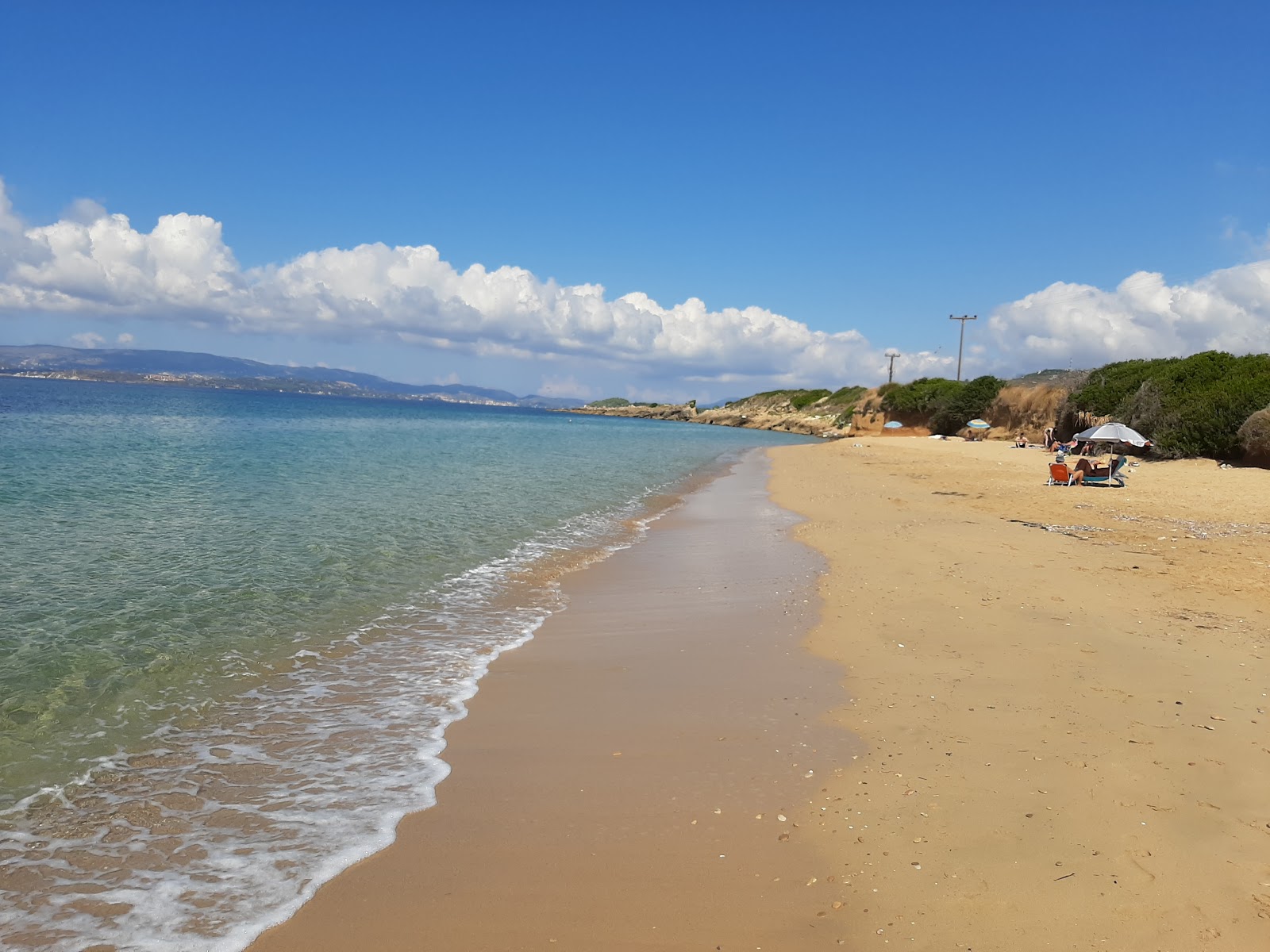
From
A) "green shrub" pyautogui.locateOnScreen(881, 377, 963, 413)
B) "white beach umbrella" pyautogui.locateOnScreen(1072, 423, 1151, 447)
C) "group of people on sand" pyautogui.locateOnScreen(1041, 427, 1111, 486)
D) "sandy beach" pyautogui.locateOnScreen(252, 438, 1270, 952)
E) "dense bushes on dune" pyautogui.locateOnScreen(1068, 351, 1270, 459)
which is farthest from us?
"green shrub" pyautogui.locateOnScreen(881, 377, 963, 413)

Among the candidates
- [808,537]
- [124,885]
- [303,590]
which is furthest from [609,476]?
[124,885]

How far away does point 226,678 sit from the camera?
6.36m

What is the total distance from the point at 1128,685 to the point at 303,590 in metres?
8.83

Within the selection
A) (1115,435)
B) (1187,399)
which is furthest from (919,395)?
(1115,435)

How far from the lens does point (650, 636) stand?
7.64m

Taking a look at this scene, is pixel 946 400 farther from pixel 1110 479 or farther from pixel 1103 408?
pixel 1110 479

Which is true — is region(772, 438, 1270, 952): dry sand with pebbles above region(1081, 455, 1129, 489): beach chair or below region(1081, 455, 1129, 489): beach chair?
below

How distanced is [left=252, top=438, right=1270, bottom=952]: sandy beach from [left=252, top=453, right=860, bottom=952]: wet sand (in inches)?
0.7

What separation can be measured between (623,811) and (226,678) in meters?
4.15

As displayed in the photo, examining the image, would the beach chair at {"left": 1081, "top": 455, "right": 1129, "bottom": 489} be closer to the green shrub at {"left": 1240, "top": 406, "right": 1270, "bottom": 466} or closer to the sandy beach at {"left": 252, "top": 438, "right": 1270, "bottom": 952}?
the green shrub at {"left": 1240, "top": 406, "right": 1270, "bottom": 466}

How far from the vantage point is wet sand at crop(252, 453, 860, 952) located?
321 cm

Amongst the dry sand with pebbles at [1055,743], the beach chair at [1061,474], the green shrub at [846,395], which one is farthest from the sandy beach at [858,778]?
A: the green shrub at [846,395]

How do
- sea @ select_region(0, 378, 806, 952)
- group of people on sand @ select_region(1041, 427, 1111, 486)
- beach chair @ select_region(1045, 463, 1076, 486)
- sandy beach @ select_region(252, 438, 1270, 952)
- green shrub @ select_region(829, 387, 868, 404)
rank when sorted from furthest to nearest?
green shrub @ select_region(829, 387, 868, 404), beach chair @ select_region(1045, 463, 1076, 486), group of people on sand @ select_region(1041, 427, 1111, 486), sea @ select_region(0, 378, 806, 952), sandy beach @ select_region(252, 438, 1270, 952)

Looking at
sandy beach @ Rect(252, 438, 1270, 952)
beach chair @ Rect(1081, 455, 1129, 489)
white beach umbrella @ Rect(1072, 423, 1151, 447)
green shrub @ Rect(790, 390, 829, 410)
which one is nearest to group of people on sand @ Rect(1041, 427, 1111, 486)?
beach chair @ Rect(1081, 455, 1129, 489)
